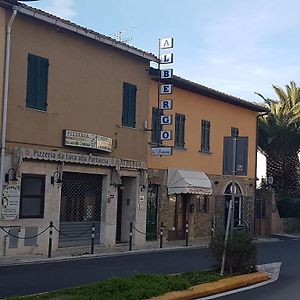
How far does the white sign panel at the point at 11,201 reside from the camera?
18094mm

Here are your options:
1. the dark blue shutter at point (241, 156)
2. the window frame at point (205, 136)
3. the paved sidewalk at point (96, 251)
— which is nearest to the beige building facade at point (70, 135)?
the paved sidewalk at point (96, 251)

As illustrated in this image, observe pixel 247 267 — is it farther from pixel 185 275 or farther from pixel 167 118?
pixel 167 118

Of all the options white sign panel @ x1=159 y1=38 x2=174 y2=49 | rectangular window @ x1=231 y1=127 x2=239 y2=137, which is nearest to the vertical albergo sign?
white sign panel @ x1=159 y1=38 x2=174 y2=49

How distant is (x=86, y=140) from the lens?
21.1 metres

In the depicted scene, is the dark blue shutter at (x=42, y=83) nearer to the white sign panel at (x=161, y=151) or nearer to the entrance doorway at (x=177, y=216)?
the white sign panel at (x=161, y=151)

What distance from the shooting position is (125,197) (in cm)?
2412

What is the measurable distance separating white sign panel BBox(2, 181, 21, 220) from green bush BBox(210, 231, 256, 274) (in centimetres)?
673

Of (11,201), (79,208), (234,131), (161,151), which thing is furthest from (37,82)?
(234,131)

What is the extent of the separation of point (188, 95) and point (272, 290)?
15.6 meters

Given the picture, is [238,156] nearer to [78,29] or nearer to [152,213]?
[78,29]

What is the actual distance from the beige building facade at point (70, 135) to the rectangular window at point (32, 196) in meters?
0.03

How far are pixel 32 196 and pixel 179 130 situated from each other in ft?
30.4

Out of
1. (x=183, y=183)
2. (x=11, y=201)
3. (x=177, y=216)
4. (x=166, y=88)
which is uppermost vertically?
(x=166, y=88)

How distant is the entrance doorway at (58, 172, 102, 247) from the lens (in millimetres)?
20844
